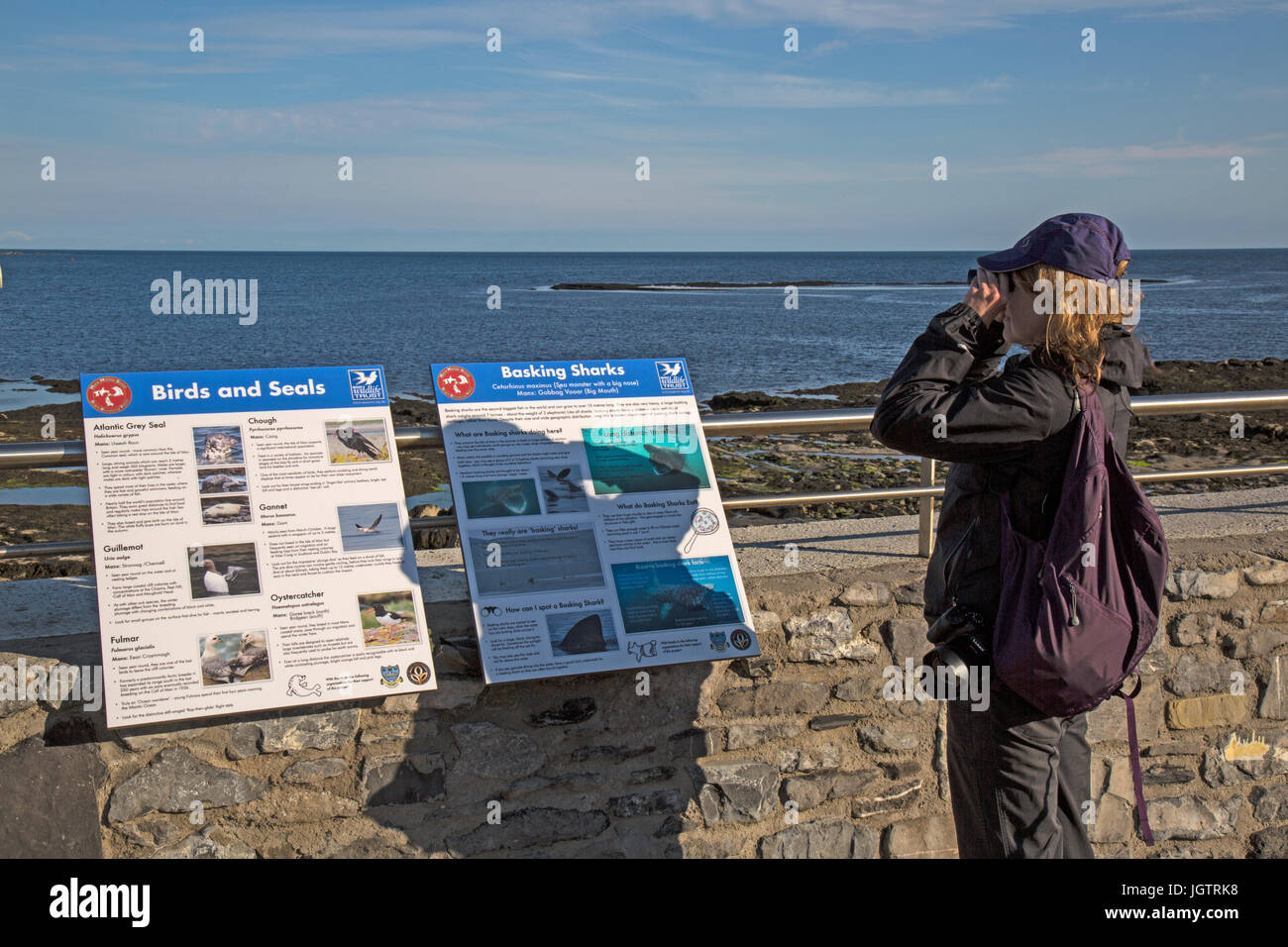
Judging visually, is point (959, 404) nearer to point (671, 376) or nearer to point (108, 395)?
point (671, 376)

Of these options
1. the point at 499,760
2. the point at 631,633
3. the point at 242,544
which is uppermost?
the point at 242,544

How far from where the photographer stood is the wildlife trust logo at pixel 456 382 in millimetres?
2980

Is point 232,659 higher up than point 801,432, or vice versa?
point 801,432

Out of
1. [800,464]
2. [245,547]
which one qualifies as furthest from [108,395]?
[800,464]

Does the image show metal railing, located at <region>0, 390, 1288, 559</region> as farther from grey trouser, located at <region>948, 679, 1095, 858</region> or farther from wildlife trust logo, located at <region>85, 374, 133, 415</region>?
grey trouser, located at <region>948, 679, 1095, 858</region>

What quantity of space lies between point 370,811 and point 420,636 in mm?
504

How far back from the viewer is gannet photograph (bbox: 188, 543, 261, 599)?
2.60 m

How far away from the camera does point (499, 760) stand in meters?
2.90

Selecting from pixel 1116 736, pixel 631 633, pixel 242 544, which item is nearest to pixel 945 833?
pixel 1116 736

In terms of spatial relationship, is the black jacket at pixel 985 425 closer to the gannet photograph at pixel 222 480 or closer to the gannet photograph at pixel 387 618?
the gannet photograph at pixel 387 618

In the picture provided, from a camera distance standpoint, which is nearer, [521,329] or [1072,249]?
[1072,249]

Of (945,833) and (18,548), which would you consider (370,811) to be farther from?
(945,833)

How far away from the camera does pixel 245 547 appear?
2.65m

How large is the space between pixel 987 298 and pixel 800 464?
10.7m
